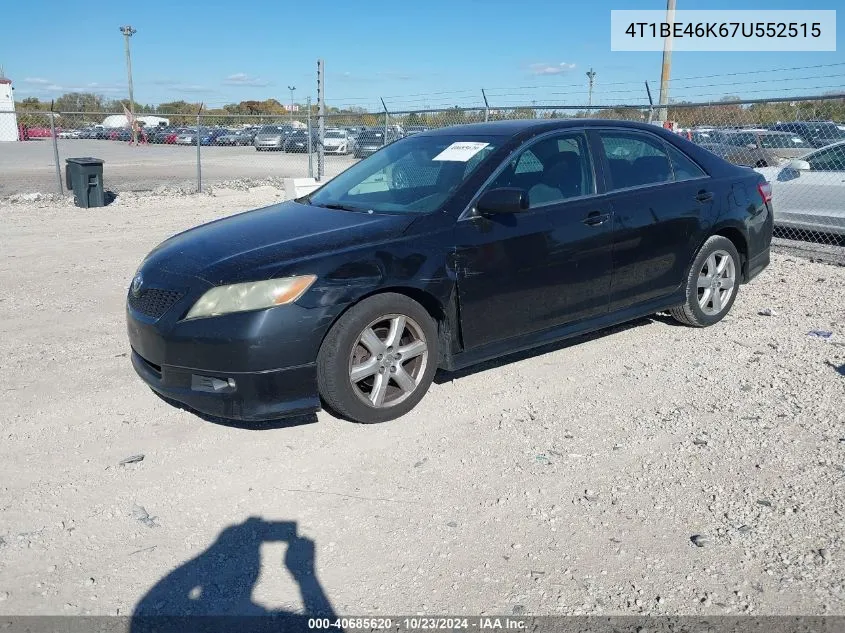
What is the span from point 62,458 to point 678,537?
3.02 meters

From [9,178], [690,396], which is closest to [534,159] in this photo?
[690,396]

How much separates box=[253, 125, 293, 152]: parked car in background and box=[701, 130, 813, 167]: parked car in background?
822 inches

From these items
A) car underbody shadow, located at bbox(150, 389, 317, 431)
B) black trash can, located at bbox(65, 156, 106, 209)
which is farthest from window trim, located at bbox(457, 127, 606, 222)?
black trash can, located at bbox(65, 156, 106, 209)

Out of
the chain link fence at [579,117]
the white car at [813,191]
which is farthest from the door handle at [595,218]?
the white car at [813,191]

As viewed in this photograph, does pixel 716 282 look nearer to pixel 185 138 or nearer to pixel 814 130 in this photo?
pixel 814 130

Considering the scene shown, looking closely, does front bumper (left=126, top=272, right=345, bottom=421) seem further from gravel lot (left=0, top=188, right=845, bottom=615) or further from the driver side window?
the driver side window

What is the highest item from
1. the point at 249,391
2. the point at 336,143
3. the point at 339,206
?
the point at 336,143

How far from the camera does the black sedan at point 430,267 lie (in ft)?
12.3

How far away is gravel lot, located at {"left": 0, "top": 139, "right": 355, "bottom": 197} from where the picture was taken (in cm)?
1850

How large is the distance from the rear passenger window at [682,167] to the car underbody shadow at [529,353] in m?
1.25

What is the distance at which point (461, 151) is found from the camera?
4.82 metres

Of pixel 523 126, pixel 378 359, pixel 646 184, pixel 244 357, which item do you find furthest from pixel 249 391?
pixel 646 184

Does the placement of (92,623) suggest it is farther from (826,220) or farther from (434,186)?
(826,220)

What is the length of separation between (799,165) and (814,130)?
1828 millimetres
